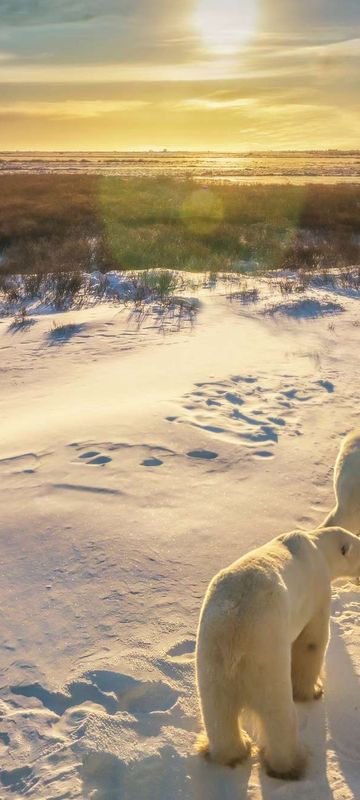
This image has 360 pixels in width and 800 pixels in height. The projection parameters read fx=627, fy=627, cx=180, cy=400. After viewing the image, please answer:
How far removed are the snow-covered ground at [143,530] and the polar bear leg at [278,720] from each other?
79 millimetres

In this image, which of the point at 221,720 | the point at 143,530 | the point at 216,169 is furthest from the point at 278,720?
the point at 216,169

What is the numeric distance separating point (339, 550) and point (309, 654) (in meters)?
0.60

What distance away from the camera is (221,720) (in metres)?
2.68

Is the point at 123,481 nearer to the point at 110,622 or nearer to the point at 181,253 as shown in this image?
the point at 110,622

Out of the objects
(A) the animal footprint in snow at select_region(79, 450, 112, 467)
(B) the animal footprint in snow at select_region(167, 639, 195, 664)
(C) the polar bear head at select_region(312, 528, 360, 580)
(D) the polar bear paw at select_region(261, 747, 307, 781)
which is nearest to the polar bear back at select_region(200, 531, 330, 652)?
(C) the polar bear head at select_region(312, 528, 360, 580)

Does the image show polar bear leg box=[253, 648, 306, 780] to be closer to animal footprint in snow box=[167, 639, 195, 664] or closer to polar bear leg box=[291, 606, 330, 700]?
polar bear leg box=[291, 606, 330, 700]

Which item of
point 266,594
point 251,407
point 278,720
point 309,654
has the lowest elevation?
point 309,654

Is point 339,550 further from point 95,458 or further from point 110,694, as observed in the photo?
point 95,458

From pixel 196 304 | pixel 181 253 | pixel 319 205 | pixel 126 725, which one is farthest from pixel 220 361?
pixel 319 205

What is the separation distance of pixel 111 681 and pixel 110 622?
491mm

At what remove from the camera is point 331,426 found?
22.5 feet

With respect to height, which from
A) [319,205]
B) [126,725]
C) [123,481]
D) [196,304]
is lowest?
[126,725]

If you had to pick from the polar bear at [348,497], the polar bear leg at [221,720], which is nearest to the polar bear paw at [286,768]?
the polar bear leg at [221,720]

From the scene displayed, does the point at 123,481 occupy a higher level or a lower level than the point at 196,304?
lower
